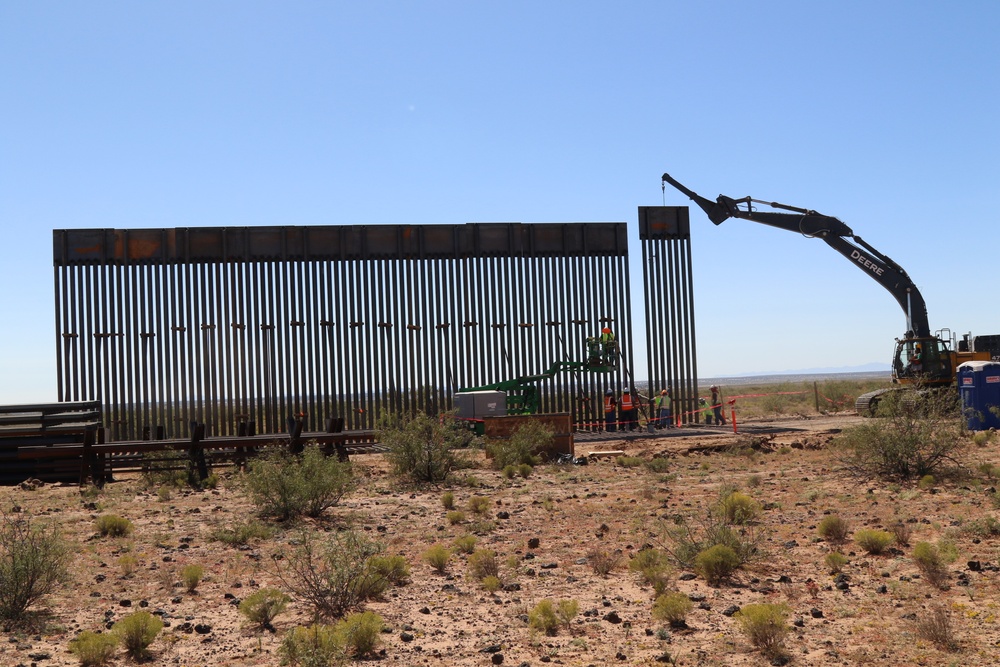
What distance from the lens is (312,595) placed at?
26.5ft

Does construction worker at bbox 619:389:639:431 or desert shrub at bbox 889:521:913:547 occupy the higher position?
construction worker at bbox 619:389:639:431

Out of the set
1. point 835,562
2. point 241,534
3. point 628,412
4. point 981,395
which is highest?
point 981,395

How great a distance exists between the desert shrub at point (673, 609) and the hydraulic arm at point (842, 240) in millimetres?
22996

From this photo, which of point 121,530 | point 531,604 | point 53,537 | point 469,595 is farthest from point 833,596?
point 121,530

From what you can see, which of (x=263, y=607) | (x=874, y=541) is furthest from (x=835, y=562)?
(x=263, y=607)

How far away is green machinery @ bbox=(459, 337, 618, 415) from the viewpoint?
28.5 metres

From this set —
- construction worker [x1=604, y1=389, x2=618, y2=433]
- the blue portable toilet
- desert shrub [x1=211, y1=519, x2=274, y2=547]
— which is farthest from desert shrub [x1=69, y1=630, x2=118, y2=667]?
construction worker [x1=604, y1=389, x2=618, y2=433]

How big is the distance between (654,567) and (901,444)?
7279 millimetres

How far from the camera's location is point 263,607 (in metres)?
7.59

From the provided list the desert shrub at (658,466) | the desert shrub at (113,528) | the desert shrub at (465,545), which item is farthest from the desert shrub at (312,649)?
the desert shrub at (658,466)

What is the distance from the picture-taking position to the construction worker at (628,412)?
1147 inches

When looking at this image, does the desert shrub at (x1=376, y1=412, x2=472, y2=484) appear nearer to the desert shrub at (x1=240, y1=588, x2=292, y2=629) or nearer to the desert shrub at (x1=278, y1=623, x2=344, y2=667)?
the desert shrub at (x1=240, y1=588, x2=292, y2=629)

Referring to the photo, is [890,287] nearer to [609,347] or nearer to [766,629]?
[609,347]

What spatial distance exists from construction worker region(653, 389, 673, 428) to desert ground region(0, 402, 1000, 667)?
13467 mm
